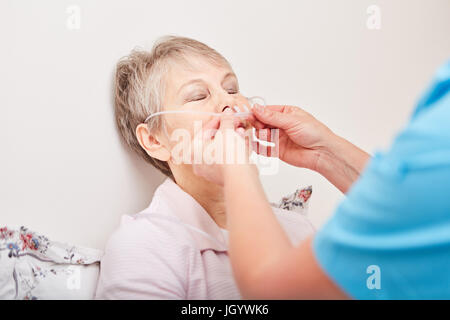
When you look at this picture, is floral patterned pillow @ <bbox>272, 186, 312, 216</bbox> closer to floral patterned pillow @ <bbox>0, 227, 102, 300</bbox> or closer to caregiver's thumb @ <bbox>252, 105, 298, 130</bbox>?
caregiver's thumb @ <bbox>252, 105, 298, 130</bbox>

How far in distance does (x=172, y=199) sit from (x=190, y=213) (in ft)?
0.20

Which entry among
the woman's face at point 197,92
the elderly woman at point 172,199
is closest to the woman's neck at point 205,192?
the elderly woman at point 172,199

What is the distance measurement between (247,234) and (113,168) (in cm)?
70

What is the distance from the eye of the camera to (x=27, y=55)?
1.07 meters

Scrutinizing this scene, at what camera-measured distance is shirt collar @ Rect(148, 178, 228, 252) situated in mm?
1092

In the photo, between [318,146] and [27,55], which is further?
[318,146]

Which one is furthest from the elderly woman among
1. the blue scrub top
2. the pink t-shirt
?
the blue scrub top

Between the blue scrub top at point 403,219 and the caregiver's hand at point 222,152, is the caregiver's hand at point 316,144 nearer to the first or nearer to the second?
the caregiver's hand at point 222,152

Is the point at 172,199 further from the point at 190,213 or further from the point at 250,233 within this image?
the point at 250,233

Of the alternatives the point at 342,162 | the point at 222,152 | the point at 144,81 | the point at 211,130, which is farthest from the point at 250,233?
the point at 144,81
